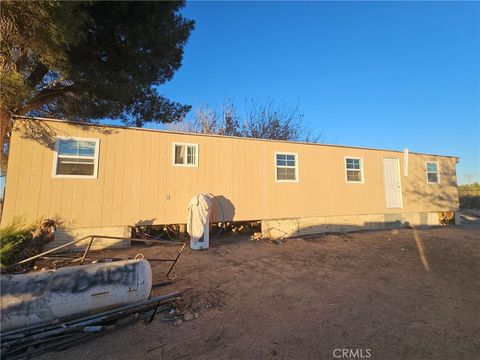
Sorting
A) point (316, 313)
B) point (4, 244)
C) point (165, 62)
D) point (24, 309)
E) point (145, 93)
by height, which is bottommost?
point (316, 313)

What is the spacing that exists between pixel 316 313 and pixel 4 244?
6.09 m

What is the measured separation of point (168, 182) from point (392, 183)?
9509mm

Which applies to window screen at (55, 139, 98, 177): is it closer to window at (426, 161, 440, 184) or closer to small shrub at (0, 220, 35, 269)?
small shrub at (0, 220, 35, 269)

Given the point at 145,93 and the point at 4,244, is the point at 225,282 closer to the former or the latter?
the point at 4,244

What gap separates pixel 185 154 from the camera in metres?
8.38

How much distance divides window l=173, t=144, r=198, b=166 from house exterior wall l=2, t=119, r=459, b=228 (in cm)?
13

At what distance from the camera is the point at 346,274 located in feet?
19.2

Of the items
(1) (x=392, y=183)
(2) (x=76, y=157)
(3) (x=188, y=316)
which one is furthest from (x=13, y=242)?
(1) (x=392, y=183)

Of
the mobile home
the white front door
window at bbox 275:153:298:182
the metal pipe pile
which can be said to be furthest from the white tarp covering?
the white front door

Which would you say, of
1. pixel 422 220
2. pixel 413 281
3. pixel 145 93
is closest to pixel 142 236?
pixel 145 93

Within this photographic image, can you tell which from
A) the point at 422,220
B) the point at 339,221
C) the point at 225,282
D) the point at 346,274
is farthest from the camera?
the point at 422,220

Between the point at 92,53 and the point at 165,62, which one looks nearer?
the point at 92,53

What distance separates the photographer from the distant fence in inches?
854

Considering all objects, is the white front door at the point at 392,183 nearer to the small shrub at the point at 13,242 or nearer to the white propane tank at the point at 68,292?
the white propane tank at the point at 68,292
